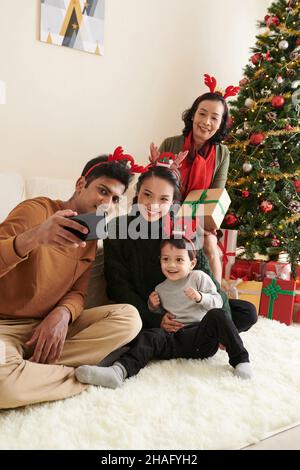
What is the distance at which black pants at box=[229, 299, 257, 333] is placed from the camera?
206 cm

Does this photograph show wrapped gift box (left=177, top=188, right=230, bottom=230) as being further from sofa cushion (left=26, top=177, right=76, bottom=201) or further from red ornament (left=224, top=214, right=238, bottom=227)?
red ornament (left=224, top=214, right=238, bottom=227)

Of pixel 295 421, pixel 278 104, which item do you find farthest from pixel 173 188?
pixel 278 104

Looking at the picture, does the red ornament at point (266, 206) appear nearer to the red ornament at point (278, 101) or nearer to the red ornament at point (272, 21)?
the red ornament at point (278, 101)

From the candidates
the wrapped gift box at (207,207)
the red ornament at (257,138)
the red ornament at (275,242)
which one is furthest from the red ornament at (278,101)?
the wrapped gift box at (207,207)

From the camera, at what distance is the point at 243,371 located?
1.61m

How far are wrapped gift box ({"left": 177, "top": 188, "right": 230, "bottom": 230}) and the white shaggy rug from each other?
2.58ft

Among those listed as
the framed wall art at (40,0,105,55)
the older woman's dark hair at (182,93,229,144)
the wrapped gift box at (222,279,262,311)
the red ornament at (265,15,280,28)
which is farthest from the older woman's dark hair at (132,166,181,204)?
the red ornament at (265,15,280,28)

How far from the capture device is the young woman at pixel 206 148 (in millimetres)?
2447

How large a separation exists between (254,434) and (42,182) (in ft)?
4.90

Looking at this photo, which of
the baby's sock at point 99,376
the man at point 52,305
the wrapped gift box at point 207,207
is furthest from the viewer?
the wrapped gift box at point 207,207

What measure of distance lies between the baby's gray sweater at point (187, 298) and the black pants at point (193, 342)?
0.06 metres

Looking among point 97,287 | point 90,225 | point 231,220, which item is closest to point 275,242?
point 231,220
